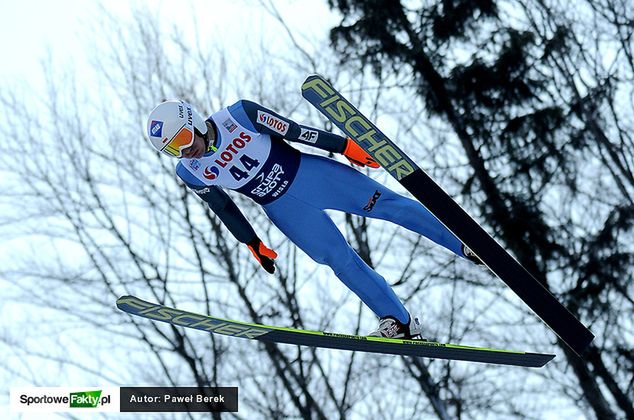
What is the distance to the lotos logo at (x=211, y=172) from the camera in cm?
518

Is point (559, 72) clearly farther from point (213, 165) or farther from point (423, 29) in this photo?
point (213, 165)

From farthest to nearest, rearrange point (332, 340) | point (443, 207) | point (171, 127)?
point (332, 340)
point (443, 207)
point (171, 127)

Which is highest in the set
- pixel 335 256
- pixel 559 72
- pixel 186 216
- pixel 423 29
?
pixel 423 29

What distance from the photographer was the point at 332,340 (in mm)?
5465

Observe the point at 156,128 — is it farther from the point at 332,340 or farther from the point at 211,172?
the point at 332,340

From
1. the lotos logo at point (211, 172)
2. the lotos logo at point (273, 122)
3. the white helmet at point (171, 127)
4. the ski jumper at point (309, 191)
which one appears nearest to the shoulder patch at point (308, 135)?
the ski jumper at point (309, 191)

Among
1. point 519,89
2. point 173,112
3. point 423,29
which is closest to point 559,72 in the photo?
point 519,89

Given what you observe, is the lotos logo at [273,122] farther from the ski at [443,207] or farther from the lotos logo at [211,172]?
the lotos logo at [211,172]

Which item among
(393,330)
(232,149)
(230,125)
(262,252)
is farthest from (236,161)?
(393,330)

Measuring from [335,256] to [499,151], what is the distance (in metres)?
6.03

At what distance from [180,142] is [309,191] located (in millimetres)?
840

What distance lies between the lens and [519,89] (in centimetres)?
1084
